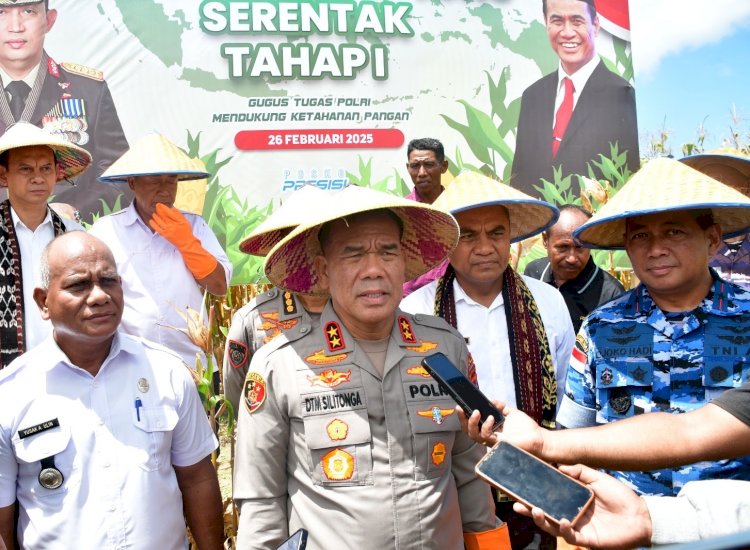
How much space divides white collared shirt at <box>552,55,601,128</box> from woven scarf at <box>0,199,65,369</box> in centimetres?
471

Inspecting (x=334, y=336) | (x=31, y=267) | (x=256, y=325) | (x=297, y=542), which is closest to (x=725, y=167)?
(x=334, y=336)

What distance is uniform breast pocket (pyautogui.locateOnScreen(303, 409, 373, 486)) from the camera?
1.86 meters

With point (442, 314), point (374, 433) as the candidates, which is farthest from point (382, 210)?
point (442, 314)

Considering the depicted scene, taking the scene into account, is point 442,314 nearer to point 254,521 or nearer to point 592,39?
point 254,521

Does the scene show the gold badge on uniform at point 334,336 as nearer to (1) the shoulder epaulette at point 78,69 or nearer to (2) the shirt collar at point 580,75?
(1) the shoulder epaulette at point 78,69

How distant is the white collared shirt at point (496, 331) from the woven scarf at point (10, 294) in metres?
1.70

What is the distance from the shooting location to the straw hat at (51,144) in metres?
3.33

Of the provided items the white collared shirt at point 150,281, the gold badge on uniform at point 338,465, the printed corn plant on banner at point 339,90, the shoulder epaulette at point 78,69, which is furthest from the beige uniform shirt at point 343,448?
the shoulder epaulette at point 78,69

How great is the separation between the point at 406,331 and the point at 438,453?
14.4 inches

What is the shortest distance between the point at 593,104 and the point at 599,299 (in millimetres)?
3188

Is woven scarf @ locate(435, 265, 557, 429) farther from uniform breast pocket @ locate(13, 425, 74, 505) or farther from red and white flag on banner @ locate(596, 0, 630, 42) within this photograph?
red and white flag on banner @ locate(596, 0, 630, 42)

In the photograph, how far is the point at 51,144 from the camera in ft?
11.3

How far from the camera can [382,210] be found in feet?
6.82

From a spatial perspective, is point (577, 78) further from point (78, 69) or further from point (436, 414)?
point (436, 414)
